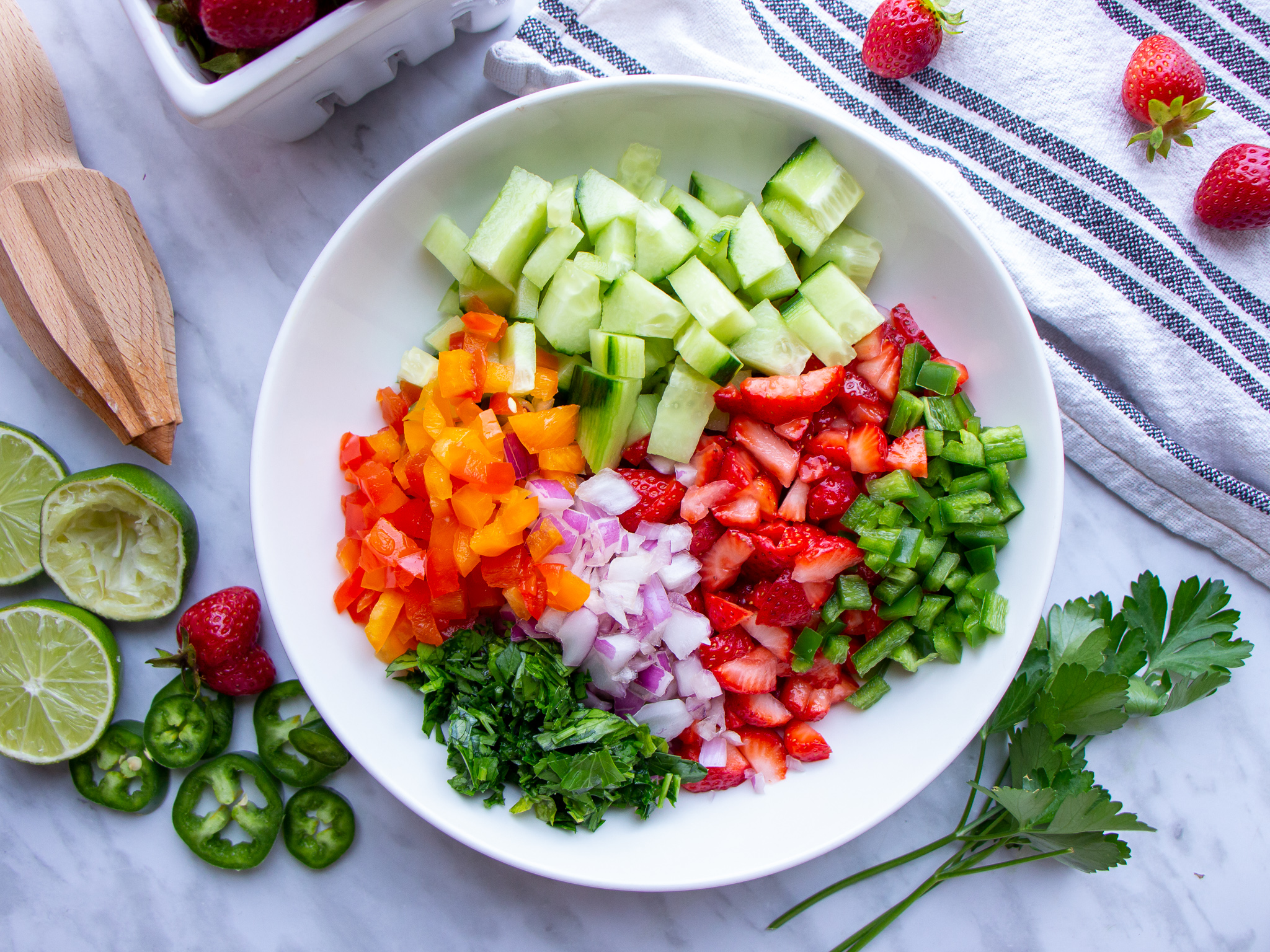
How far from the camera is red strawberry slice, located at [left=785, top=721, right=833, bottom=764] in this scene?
1.76 m

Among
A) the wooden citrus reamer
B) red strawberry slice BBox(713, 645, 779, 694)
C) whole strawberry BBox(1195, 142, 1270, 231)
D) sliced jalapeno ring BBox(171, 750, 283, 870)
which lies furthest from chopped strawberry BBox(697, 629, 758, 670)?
whole strawberry BBox(1195, 142, 1270, 231)

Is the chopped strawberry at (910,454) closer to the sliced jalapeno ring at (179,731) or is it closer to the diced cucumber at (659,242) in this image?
the diced cucumber at (659,242)

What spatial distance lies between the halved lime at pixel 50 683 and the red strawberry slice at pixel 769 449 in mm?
1557

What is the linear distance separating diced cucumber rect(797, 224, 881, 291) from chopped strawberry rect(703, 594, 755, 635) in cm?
72

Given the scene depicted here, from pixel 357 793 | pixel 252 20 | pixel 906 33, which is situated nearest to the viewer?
pixel 252 20

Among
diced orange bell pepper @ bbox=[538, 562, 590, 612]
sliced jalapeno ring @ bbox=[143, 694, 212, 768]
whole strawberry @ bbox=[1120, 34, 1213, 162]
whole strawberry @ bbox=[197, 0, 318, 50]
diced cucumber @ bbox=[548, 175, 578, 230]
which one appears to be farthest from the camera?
sliced jalapeno ring @ bbox=[143, 694, 212, 768]

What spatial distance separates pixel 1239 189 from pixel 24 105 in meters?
2.73

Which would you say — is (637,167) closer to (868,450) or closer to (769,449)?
(769,449)

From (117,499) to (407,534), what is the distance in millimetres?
756

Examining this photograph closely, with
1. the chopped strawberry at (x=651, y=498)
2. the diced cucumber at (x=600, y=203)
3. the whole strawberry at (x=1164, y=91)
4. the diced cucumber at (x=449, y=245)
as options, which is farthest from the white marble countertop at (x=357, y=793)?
the chopped strawberry at (x=651, y=498)

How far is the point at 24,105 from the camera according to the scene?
189 cm

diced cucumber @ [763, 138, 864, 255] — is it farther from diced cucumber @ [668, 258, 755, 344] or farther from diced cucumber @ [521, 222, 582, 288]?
diced cucumber @ [521, 222, 582, 288]

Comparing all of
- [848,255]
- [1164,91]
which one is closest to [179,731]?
[848,255]

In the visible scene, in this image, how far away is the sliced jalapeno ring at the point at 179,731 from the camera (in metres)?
1.92
